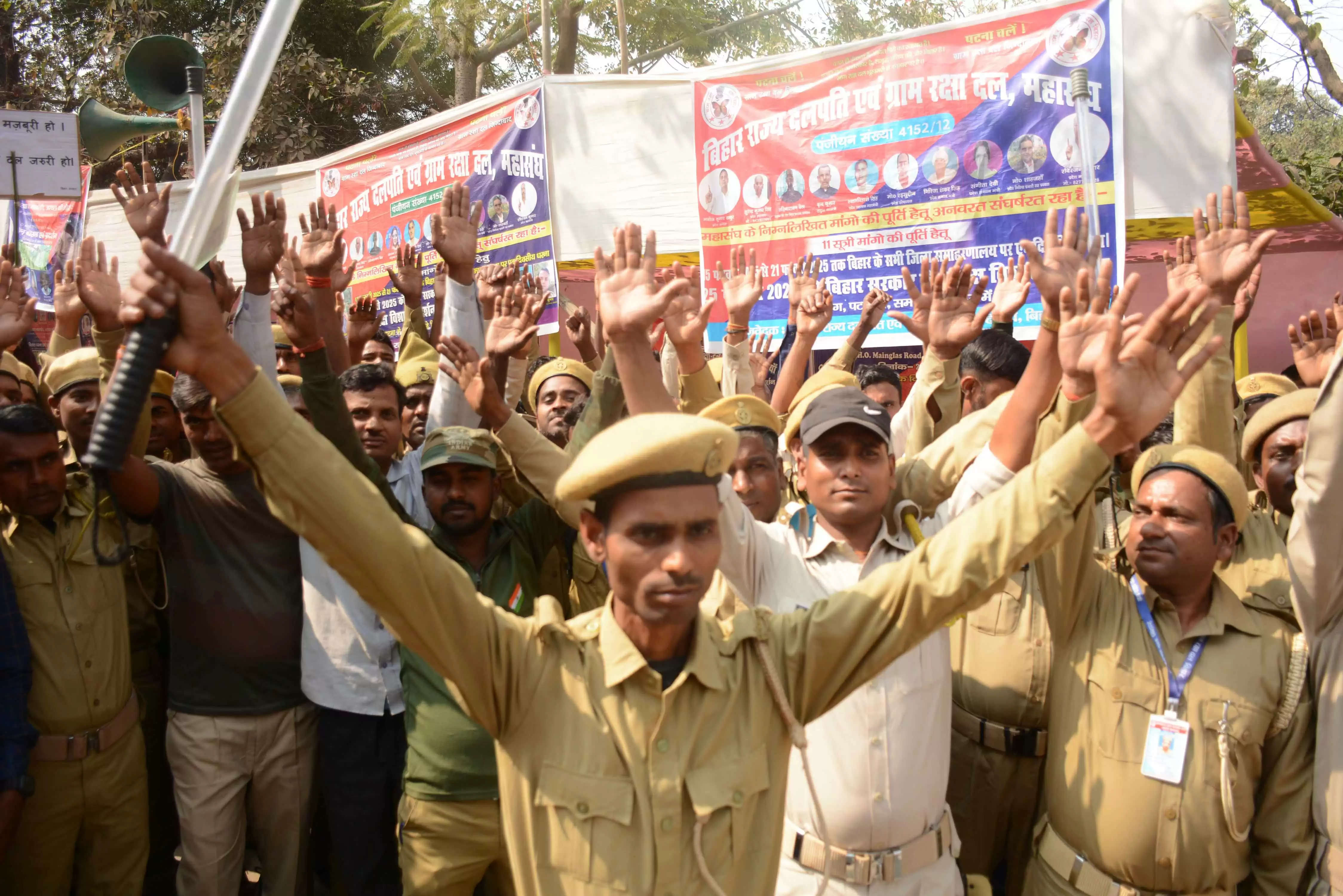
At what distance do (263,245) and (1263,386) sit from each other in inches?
164

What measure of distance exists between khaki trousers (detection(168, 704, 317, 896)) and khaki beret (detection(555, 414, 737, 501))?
1960 mm

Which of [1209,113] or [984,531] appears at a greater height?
[1209,113]

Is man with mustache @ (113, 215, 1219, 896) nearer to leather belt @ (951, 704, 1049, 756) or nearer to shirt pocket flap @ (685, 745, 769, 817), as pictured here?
shirt pocket flap @ (685, 745, 769, 817)

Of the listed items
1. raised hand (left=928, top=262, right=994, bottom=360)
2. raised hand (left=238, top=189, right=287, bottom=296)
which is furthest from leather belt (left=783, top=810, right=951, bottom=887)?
raised hand (left=238, top=189, right=287, bottom=296)

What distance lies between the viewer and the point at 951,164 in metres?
5.52

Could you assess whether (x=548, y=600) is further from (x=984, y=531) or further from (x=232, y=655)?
(x=232, y=655)

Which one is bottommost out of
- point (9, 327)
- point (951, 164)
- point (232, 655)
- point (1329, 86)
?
point (232, 655)

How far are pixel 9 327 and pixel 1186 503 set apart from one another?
12.4 feet

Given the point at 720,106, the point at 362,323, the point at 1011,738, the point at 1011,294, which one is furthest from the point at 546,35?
the point at 1011,738

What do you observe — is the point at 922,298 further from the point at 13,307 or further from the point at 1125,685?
the point at 13,307

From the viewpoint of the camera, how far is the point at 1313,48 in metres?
9.73

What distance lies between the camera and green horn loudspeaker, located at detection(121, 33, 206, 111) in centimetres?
416

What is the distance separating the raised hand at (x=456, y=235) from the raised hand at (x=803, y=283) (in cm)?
160

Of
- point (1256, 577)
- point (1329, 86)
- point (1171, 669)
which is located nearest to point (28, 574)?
point (1171, 669)
